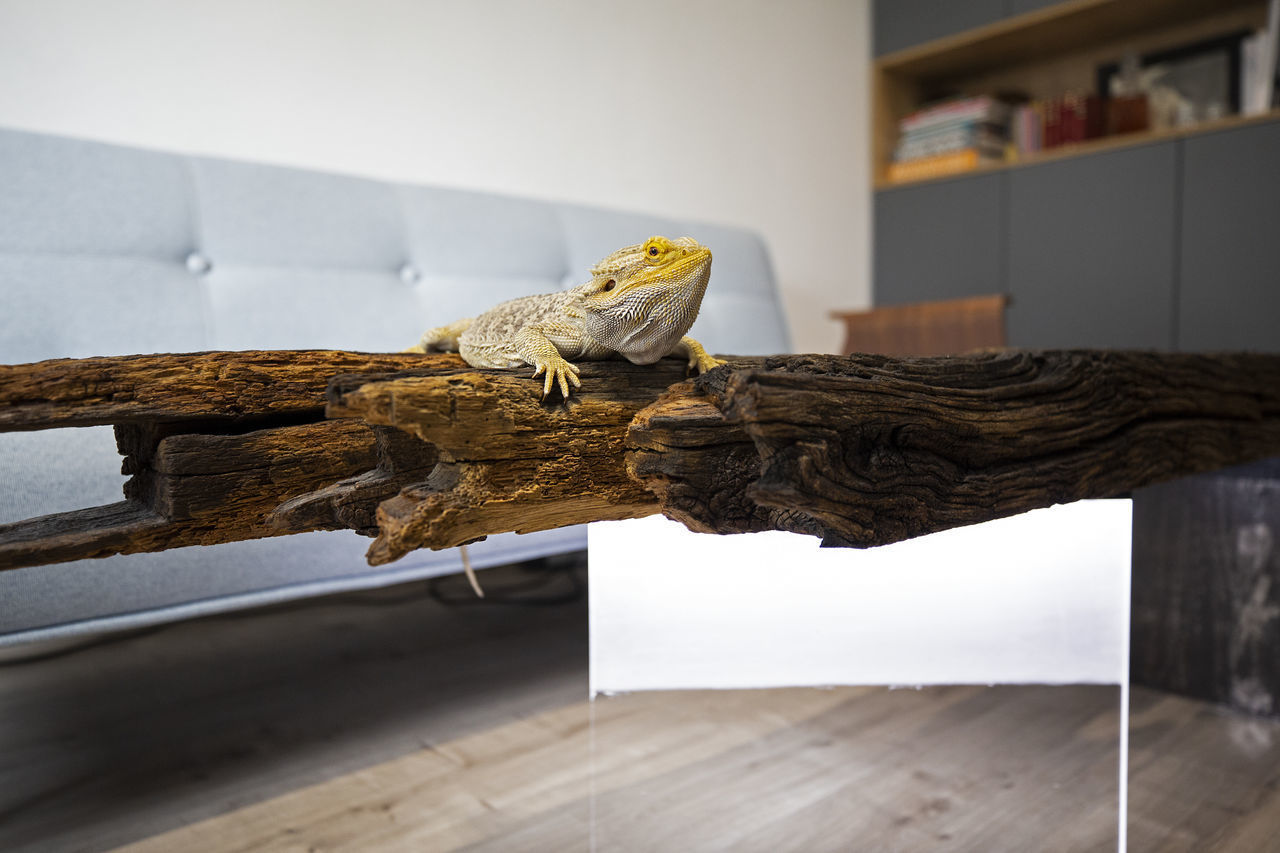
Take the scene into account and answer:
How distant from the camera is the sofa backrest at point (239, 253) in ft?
5.10

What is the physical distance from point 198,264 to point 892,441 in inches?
61.7

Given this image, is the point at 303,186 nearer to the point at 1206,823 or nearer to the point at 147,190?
the point at 147,190

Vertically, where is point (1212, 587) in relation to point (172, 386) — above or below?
below

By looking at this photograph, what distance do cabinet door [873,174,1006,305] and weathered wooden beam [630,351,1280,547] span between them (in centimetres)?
258

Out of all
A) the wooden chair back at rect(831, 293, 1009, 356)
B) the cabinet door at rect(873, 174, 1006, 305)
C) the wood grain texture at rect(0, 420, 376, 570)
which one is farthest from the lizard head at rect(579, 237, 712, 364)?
the cabinet door at rect(873, 174, 1006, 305)

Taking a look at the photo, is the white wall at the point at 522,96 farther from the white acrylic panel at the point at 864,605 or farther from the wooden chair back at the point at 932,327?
the white acrylic panel at the point at 864,605

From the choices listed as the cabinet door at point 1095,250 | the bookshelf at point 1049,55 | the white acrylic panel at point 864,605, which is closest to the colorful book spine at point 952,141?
the bookshelf at point 1049,55

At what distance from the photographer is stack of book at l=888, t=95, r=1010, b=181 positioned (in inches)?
137

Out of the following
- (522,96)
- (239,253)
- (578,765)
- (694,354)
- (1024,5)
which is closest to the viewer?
(694,354)

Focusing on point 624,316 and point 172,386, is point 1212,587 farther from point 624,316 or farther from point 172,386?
point 172,386

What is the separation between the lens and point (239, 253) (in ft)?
5.92

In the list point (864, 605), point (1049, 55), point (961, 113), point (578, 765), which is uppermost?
point (1049, 55)

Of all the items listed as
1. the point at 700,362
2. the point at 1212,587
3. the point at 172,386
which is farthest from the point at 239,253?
the point at 1212,587

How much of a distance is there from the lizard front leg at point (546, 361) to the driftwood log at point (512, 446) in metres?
0.02
